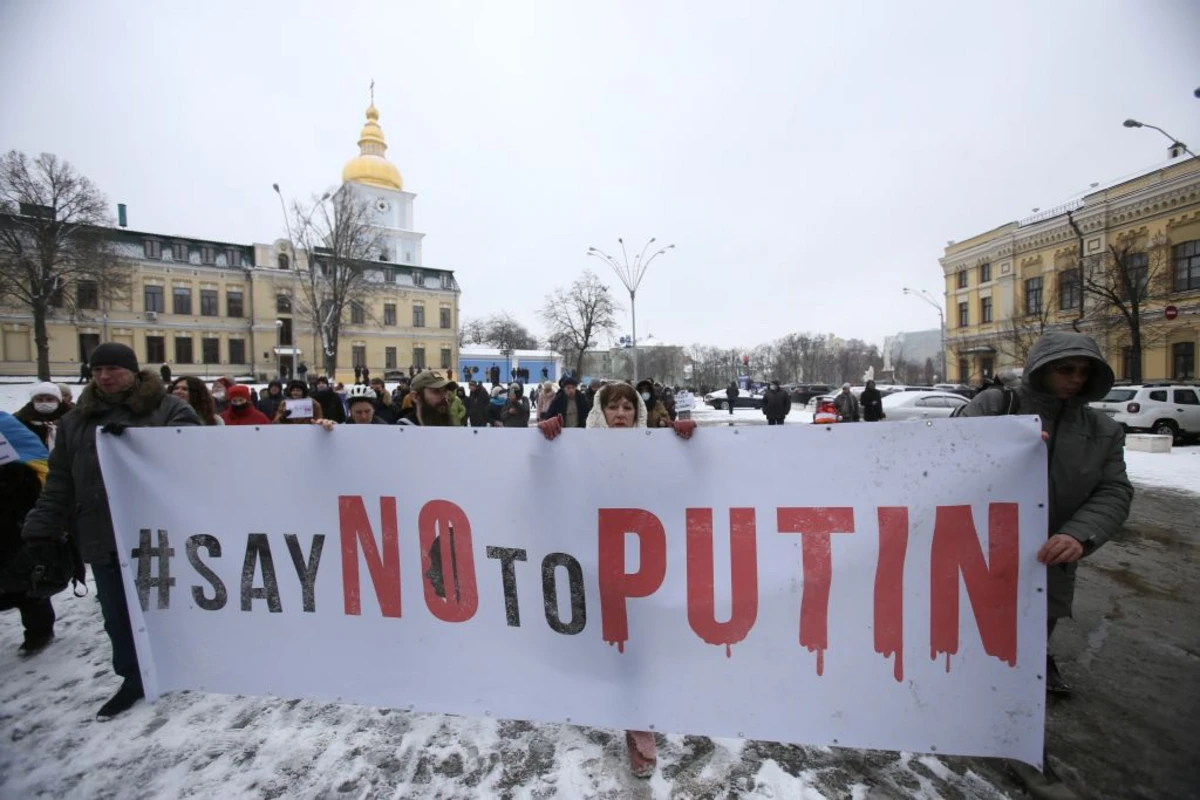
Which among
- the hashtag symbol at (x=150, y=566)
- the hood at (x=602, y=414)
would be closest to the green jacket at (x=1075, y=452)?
the hood at (x=602, y=414)

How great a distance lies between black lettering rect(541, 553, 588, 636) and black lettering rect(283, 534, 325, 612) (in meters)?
1.11

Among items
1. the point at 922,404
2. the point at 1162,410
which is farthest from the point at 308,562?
the point at 1162,410

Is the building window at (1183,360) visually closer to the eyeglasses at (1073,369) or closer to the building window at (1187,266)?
the building window at (1187,266)

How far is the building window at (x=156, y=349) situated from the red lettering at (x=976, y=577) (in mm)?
57524

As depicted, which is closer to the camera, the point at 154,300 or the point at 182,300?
the point at 154,300

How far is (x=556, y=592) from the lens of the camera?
2.38m

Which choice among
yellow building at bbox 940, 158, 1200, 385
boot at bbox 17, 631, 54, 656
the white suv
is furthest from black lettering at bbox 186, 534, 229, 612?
yellow building at bbox 940, 158, 1200, 385

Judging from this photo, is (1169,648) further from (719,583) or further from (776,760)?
(719,583)

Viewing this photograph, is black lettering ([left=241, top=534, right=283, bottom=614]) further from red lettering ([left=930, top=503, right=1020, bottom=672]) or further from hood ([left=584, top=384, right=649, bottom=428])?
red lettering ([left=930, top=503, right=1020, bottom=672])

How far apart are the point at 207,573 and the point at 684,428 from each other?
2448mm

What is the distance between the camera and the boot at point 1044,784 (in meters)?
2.15

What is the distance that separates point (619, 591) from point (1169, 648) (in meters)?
3.86

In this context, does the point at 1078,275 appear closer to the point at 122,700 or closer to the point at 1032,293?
the point at 1032,293

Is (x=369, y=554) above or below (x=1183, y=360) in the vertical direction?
below
